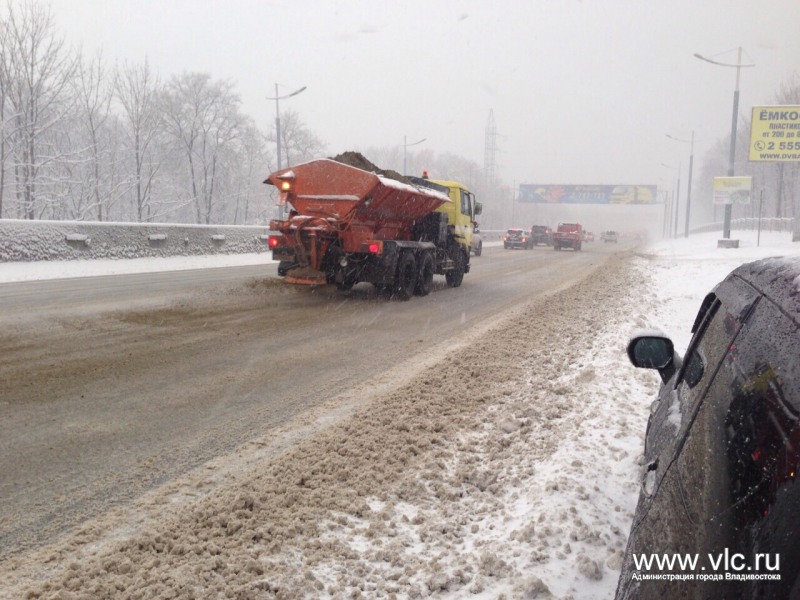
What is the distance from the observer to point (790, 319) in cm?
139

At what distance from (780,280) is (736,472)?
656 mm

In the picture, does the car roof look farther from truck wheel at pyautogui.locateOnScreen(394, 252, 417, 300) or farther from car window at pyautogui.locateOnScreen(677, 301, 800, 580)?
truck wheel at pyautogui.locateOnScreen(394, 252, 417, 300)

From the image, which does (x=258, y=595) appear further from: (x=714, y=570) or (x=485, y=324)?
(x=485, y=324)

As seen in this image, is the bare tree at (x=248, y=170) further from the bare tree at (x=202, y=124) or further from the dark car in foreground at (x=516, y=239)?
the dark car in foreground at (x=516, y=239)

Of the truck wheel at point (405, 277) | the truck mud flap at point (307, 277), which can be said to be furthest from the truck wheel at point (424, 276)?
the truck mud flap at point (307, 277)

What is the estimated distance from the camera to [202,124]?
49.2 metres

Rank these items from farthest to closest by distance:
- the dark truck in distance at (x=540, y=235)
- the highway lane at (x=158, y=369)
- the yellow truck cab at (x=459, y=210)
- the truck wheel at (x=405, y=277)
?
the dark truck in distance at (x=540, y=235) < the yellow truck cab at (x=459, y=210) < the truck wheel at (x=405, y=277) < the highway lane at (x=158, y=369)

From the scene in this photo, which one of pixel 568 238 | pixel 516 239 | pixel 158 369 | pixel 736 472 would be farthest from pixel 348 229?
pixel 568 238

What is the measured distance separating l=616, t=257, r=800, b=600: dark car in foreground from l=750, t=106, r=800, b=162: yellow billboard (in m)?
40.1

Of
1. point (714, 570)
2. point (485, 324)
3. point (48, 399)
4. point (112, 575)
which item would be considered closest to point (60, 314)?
point (48, 399)

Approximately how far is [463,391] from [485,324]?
3899 millimetres

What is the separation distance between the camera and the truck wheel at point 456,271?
1493 cm

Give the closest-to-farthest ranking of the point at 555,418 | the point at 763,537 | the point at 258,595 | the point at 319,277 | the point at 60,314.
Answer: the point at 763,537, the point at 258,595, the point at 555,418, the point at 60,314, the point at 319,277

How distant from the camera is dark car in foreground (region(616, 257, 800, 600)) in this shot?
3.60 feet
